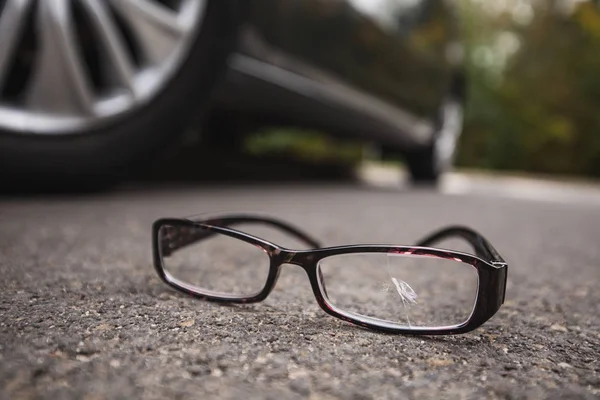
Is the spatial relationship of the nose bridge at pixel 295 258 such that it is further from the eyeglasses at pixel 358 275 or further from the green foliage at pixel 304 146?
the green foliage at pixel 304 146

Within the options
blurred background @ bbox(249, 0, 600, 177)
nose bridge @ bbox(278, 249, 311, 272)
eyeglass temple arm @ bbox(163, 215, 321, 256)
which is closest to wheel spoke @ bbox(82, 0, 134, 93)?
eyeglass temple arm @ bbox(163, 215, 321, 256)

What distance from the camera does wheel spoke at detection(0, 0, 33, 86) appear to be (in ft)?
4.74

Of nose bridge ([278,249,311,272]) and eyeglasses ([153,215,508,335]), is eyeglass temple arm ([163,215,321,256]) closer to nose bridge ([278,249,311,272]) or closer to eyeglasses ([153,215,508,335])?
eyeglasses ([153,215,508,335])

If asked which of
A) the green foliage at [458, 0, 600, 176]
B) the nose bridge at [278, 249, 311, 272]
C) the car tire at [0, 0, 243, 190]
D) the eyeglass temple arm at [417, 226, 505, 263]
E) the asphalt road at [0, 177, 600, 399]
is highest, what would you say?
the green foliage at [458, 0, 600, 176]

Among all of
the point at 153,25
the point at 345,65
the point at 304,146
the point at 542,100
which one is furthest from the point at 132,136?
the point at 542,100

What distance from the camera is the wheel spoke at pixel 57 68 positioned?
4.93ft

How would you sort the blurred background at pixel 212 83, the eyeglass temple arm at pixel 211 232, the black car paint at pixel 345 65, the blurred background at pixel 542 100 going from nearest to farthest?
the eyeglass temple arm at pixel 211 232 → the blurred background at pixel 212 83 → the black car paint at pixel 345 65 → the blurred background at pixel 542 100

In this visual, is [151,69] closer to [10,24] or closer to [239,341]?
[10,24]

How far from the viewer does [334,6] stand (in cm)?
224

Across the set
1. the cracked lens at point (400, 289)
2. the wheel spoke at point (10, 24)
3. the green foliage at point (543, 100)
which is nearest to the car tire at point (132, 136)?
the wheel spoke at point (10, 24)

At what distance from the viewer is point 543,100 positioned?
8.31 metres

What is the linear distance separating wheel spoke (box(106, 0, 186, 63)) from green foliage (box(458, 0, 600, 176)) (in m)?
7.57

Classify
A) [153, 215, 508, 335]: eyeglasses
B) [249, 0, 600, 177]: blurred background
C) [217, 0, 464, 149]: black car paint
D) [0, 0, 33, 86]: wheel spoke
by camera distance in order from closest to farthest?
[153, 215, 508, 335]: eyeglasses, [0, 0, 33, 86]: wheel spoke, [217, 0, 464, 149]: black car paint, [249, 0, 600, 177]: blurred background

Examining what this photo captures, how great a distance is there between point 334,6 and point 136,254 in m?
1.56
